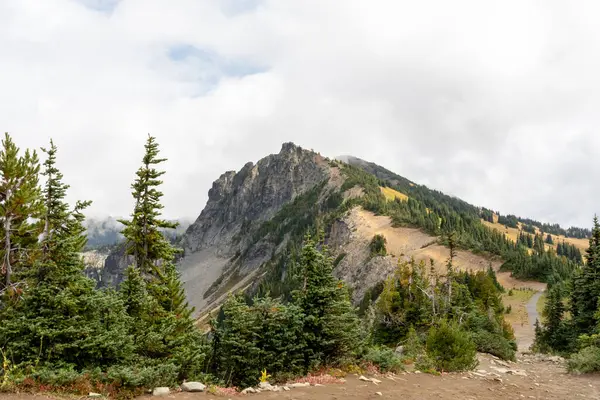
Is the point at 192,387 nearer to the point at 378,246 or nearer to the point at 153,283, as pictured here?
the point at 153,283

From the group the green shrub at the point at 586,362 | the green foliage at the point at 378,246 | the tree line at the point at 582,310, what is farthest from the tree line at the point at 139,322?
the green foliage at the point at 378,246

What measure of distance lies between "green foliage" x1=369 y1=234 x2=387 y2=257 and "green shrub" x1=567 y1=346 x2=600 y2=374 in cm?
7961

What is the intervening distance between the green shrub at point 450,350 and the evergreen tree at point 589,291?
20489 mm

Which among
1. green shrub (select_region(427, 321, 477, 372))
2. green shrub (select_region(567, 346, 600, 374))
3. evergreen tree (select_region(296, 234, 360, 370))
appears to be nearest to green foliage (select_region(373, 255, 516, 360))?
green shrub (select_region(567, 346, 600, 374))

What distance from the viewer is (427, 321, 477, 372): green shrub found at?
2023cm

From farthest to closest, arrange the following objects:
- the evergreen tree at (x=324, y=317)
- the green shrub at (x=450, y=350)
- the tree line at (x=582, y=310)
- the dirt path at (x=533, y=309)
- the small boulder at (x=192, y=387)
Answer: the dirt path at (x=533, y=309)
the tree line at (x=582, y=310)
the green shrub at (x=450, y=350)
the evergreen tree at (x=324, y=317)
the small boulder at (x=192, y=387)

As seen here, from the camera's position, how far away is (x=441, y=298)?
4159cm

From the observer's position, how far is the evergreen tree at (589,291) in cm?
3424

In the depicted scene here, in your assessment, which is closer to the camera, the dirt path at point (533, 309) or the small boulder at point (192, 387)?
the small boulder at point (192, 387)

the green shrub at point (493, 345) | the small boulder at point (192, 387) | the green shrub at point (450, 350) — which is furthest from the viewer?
the green shrub at point (493, 345)

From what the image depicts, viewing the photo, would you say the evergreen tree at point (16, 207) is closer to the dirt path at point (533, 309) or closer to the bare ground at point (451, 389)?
the bare ground at point (451, 389)

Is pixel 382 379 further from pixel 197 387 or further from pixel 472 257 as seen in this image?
pixel 472 257

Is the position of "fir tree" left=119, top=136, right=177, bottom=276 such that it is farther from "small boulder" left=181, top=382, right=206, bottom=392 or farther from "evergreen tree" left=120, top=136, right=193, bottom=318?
"small boulder" left=181, top=382, right=206, bottom=392

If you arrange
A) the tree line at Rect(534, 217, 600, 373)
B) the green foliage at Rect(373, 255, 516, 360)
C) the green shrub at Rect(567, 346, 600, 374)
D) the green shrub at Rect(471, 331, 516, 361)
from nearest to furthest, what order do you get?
the green shrub at Rect(567, 346, 600, 374) < the green shrub at Rect(471, 331, 516, 361) < the green foliage at Rect(373, 255, 516, 360) < the tree line at Rect(534, 217, 600, 373)
